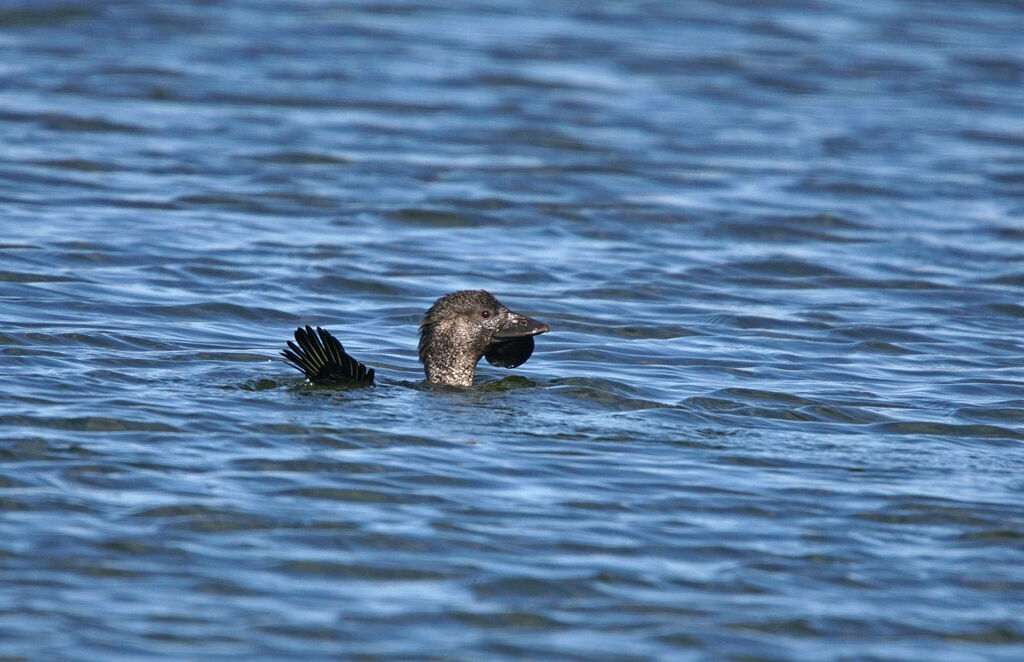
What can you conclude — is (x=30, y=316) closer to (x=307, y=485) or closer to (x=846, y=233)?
(x=307, y=485)

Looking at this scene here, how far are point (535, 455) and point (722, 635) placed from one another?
2467 millimetres

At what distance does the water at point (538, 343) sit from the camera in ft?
21.8

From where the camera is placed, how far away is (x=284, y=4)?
28.4m

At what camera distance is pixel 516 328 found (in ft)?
34.6

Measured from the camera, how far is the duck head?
1048 centimetres

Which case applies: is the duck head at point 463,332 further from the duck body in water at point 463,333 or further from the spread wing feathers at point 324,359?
the spread wing feathers at point 324,359

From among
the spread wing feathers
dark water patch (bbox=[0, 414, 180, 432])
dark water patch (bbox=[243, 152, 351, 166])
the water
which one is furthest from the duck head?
dark water patch (bbox=[243, 152, 351, 166])

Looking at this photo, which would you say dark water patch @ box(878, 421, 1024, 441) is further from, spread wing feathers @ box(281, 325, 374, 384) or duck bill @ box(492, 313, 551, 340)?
spread wing feathers @ box(281, 325, 374, 384)

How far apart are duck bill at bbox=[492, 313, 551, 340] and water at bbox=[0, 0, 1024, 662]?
0.39 m

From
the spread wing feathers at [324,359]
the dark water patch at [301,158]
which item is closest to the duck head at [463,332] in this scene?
the spread wing feathers at [324,359]

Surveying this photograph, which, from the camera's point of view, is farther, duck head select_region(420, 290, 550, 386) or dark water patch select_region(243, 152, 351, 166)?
dark water patch select_region(243, 152, 351, 166)

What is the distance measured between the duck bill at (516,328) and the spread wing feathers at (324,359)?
1.05 m

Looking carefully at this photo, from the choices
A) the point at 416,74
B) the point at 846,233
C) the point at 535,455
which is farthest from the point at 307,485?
the point at 416,74

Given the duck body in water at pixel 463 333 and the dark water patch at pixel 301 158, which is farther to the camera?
the dark water patch at pixel 301 158
